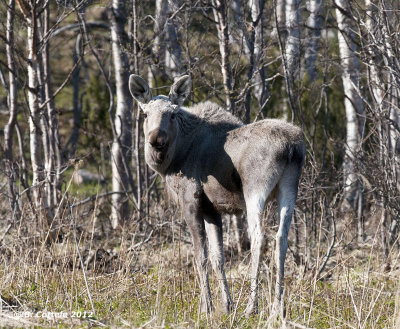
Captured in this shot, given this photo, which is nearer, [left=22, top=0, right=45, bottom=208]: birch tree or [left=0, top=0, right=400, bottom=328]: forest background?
[left=0, top=0, right=400, bottom=328]: forest background

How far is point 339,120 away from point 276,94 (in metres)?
1.86

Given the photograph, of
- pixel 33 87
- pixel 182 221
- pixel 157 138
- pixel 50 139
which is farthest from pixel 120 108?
pixel 157 138

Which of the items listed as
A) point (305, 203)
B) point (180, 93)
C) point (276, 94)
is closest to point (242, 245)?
point (305, 203)

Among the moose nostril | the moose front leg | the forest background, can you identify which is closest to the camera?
the forest background

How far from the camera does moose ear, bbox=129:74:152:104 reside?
7605 millimetres

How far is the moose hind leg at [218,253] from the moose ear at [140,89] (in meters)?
1.64

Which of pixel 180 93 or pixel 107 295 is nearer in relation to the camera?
pixel 107 295

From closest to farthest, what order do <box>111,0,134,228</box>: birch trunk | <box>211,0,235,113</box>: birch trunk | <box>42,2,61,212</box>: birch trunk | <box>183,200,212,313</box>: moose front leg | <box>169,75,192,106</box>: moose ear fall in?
<box>183,200,212,313</box>: moose front leg < <box>169,75,192,106</box>: moose ear < <box>211,0,235,113</box>: birch trunk < <box>42,2,61,212</box>: birch trunk < <box>111,0,134,228</box>: birch trunk

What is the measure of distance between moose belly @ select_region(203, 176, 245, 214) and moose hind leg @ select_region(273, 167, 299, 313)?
0.56 metres

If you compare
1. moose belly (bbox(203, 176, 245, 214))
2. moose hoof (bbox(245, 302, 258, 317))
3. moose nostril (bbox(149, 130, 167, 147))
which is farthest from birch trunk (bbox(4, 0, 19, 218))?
moose hoof (bbox(245, 302, 258, 317))

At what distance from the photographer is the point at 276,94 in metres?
17.0

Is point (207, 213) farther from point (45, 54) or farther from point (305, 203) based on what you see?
point (45, 54)

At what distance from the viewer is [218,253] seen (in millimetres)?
7410

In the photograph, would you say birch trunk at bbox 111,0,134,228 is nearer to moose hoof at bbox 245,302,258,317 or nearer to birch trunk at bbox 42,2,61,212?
birch trunk at bbox 42,2,61,212
